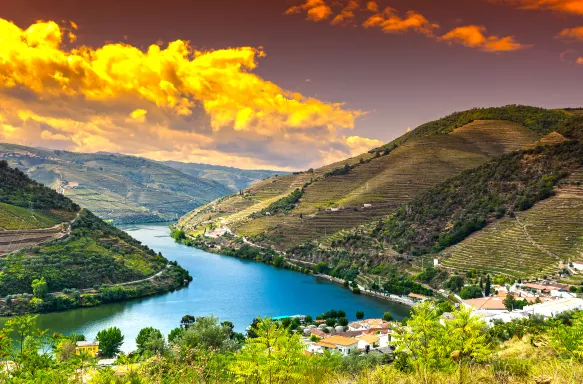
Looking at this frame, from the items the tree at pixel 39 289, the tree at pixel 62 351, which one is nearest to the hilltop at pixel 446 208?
the tree at pixel 39 289

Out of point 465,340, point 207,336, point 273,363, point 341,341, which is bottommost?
point 341,341

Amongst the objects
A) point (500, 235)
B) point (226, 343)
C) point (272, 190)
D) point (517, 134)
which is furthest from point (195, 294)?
point (517, 134)

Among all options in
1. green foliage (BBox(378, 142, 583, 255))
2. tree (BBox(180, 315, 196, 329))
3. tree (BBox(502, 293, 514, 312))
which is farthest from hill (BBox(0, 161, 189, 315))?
tree (BBox(502, 293, 514, 312))

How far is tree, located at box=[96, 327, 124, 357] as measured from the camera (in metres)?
29.8

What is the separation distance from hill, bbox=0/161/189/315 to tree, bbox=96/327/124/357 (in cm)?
1331

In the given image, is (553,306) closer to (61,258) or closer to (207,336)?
(207,336)

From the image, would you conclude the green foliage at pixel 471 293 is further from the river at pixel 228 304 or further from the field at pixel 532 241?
the river at pixel 228 304

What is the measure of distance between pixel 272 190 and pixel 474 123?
57.2 meters

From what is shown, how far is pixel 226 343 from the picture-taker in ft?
67.1

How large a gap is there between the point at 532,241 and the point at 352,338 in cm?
2635

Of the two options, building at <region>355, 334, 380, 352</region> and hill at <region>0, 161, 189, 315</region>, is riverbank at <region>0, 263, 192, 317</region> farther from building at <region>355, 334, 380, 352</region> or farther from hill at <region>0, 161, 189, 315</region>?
building at <region>355, 334, 380, 352</region>

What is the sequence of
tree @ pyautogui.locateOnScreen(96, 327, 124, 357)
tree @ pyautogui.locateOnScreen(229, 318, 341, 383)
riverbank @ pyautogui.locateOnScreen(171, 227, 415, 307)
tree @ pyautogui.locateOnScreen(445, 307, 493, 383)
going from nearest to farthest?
tree @ pyautogui.locateOnScreen(229, 318, 341, 383), tree @ pyautogui.locateOnScreen(445, 307, 493, 383), tree @ pyautogui.locateOnScreen(96, 327, 124, 357), riverbank @ pyautogui.locateOnScreen(171, 227, 415, 307)

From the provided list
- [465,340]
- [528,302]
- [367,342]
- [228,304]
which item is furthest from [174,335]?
[528,302]

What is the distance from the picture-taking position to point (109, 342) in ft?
98.4
